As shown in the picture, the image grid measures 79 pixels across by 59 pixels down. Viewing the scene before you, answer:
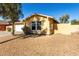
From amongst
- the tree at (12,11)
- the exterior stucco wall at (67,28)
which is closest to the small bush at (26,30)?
the tree at (12,11)

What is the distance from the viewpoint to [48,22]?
1509cm

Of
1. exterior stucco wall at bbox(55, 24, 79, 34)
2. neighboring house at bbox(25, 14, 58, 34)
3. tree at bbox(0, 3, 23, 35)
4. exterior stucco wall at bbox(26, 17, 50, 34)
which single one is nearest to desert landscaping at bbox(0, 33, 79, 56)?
exterior stucco wall at bbox(55, 24, 79, 34)

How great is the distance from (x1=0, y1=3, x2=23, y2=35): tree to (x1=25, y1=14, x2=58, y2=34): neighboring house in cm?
107

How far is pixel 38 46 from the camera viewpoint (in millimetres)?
10992

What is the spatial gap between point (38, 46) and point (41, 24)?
14.5ft

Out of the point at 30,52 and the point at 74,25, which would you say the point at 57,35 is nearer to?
the point at 74,25

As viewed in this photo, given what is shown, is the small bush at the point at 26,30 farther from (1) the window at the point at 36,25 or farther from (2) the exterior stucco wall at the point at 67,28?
(2) the exterior stucco wall at the point at 67,28

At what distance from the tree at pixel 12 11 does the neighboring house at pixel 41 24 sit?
107 cm

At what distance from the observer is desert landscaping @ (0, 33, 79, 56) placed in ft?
31.8

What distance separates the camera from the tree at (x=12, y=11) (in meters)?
12.4

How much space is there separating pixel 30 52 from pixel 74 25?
5.09 m

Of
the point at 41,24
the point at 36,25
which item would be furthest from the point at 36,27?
the point at 41,24

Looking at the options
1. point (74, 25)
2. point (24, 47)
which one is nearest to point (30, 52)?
point (24, 47)

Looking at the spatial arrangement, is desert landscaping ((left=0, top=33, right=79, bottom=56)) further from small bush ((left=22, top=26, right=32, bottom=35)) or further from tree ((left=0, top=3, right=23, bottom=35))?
tree ((left=0, top=3, right=23, bottom=35))
